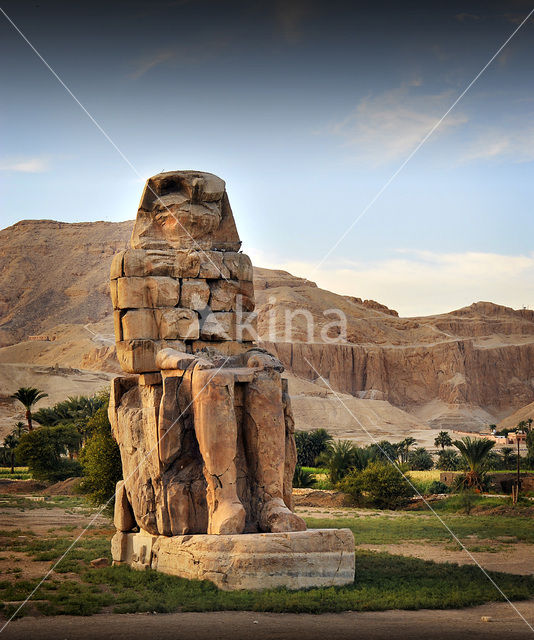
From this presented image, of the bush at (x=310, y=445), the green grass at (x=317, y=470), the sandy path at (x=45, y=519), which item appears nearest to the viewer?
the sandy path at (x=45, y=519)

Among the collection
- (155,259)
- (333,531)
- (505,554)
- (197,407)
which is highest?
(155,259)

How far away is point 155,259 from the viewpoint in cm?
1168

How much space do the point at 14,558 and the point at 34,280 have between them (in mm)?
127479

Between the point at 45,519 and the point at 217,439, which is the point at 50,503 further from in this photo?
the point at 217,439

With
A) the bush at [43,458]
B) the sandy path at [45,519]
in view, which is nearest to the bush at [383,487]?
the sandy path at [45,519]

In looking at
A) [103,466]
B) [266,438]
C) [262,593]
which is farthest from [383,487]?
[262,593]

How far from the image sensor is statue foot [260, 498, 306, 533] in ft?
33.2

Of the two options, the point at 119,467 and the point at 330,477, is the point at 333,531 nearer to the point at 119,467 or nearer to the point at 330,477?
the point at 119,467

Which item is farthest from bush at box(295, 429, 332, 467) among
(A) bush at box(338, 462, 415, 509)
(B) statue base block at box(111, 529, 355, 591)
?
(B) statue base block at box(111, 529, 355, 591)

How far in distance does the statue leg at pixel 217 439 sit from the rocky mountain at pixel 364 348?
57424mm

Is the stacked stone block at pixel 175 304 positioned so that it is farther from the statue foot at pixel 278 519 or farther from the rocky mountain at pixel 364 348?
the rocky mountain at pixel 364 348

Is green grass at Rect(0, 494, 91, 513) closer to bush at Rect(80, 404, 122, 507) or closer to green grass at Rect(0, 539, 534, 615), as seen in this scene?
bush at Rect(80, 404, 122, 507)

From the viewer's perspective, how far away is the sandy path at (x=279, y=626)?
739 centimetres

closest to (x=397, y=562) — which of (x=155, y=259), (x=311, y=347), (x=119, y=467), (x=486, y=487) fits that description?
(x=155, y=259)
